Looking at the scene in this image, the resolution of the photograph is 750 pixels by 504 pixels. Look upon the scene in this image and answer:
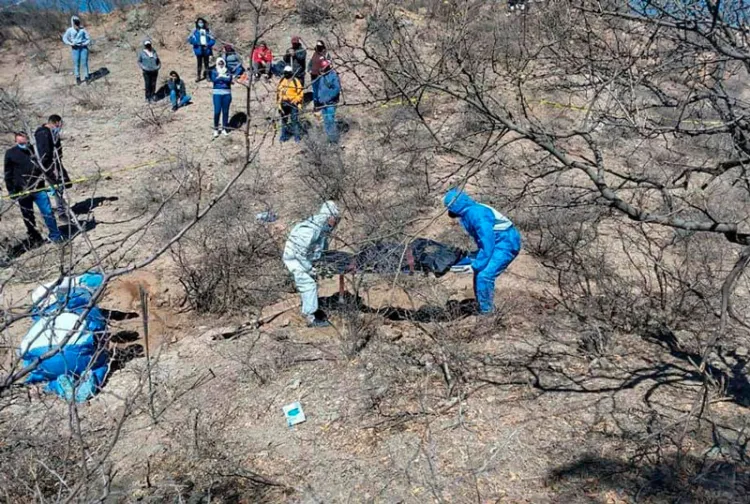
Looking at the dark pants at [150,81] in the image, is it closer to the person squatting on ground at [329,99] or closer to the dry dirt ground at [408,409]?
the person squatting on ground at [329,99]

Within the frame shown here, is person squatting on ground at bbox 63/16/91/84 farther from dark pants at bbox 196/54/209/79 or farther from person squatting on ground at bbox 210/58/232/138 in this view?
person squatting on ground at bbox 210/58/232/138

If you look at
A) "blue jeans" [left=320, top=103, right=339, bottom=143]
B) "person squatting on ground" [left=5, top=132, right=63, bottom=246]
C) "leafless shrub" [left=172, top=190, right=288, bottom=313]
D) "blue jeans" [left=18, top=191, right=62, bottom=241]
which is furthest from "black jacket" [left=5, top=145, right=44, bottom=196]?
"blue jeans" [left=320, top=103, right=339, bottom=143]

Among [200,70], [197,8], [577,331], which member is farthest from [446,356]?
[197,8]

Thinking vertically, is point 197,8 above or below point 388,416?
above

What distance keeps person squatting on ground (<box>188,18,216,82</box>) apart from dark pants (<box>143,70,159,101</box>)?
98cm

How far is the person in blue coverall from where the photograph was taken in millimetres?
5980

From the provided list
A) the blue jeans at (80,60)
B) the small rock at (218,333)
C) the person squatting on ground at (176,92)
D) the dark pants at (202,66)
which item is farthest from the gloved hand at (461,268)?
the blue jeans at (80,60)

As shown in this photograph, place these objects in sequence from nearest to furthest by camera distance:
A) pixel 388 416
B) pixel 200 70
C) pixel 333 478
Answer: pixel 333 478 → pixel 388 416 → pixel 200 70

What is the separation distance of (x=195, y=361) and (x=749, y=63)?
4.71 m

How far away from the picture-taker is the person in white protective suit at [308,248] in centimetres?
596

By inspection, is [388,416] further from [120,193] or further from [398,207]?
[120,193]

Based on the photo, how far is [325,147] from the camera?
1051cm

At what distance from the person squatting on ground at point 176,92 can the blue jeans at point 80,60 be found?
106 inches

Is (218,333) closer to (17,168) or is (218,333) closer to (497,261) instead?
(497,261)
